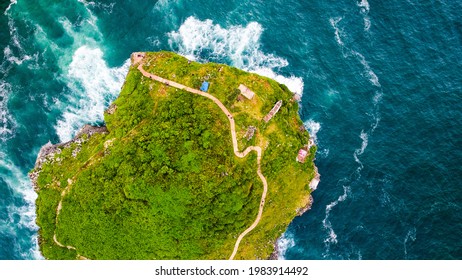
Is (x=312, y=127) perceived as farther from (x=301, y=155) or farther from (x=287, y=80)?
(x=287, y=80)

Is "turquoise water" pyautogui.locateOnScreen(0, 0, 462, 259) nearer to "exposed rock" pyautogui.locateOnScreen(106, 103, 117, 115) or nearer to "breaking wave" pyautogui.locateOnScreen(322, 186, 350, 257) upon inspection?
"breaking wave" pyautogui.locateOnScreen(322, 186, 350, 257)

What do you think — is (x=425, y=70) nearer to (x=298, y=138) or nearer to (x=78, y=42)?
(x=298, y=138)

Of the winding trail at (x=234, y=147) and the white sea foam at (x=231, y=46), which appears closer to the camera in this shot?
the winding trail at (x=234, y=147)

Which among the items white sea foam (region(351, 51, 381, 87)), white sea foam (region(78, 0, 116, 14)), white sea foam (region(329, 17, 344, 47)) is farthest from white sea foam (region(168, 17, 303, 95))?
white sea foam (region(351, 51, 381, 87))

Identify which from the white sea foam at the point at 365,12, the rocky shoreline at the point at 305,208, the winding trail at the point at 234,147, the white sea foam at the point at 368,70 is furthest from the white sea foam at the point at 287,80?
the white sea foam at the point at 365,12

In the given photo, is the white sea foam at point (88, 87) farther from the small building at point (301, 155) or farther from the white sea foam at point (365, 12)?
the white sea foam at point (365, 12)

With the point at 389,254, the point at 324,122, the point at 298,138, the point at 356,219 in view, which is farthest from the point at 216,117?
the point at 389,254

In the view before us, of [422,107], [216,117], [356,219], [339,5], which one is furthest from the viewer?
[339,5]
